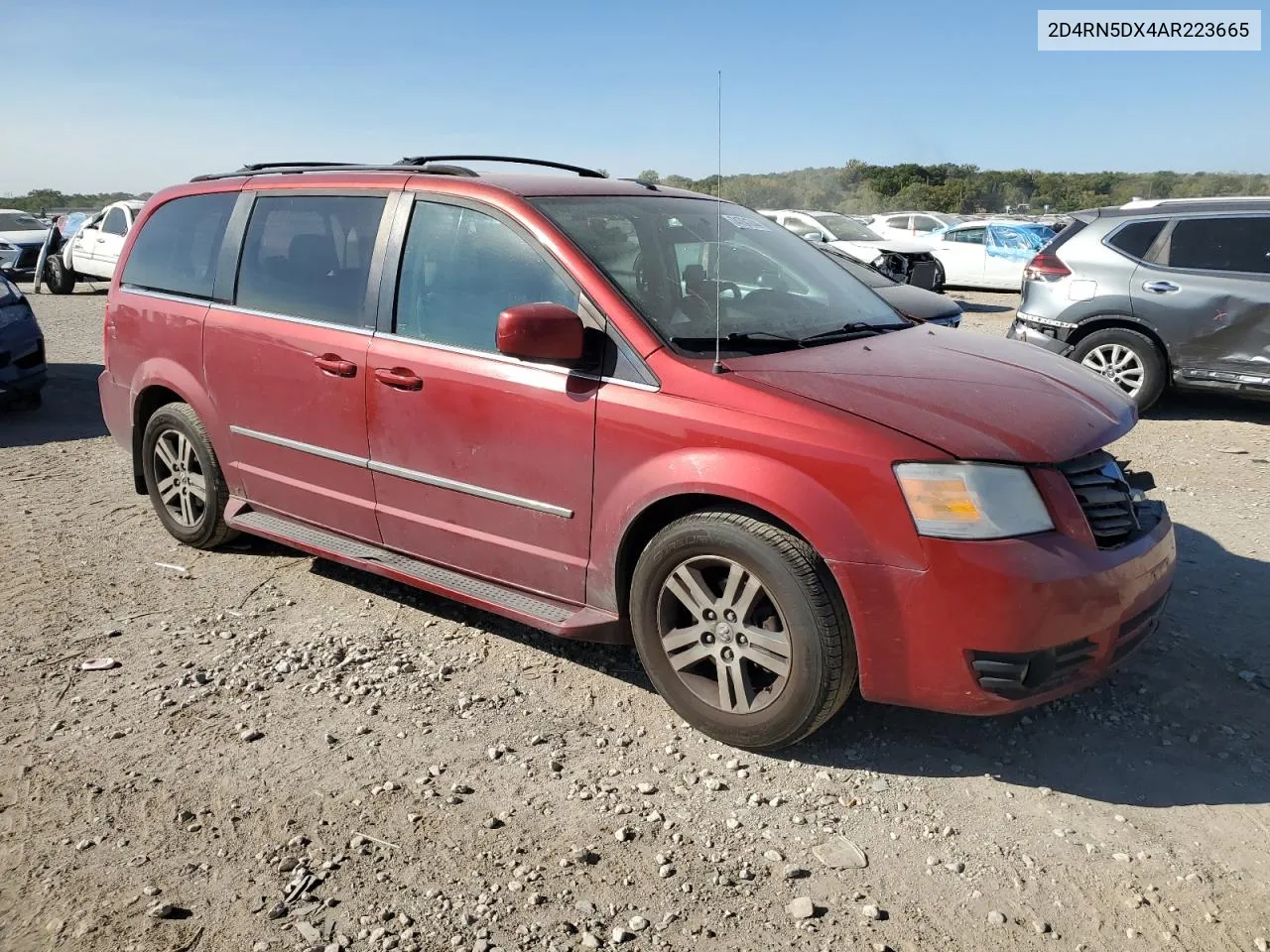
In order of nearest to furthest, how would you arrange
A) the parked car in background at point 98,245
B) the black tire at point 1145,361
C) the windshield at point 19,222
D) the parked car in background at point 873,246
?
the black tire at point 1145,361 < the parked car in background at point 873,246 < the parked car in background at point 98,245 < the windshield at point 19,222

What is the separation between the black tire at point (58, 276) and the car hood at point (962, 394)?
18797mm

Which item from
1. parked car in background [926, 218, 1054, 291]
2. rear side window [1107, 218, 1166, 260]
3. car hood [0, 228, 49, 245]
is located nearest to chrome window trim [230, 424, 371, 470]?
rear side window [1107, 218, 1166, 260]

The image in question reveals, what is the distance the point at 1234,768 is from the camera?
10.7 ft

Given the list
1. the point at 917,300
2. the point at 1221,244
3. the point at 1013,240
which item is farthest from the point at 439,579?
the point at 1013,240

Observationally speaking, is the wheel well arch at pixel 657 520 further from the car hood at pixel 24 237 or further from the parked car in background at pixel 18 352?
the car hood at pixel 24 237

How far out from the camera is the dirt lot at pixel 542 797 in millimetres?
2598

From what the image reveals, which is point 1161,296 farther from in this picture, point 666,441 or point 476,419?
point 476,419

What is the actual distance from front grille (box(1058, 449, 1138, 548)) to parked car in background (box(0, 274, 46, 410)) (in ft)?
26.9

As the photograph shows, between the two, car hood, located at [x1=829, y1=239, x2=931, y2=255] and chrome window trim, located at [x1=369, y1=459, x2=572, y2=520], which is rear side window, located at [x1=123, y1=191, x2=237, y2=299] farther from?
car hood, located at [x1=829, y1=239, x2=931, y2=255]

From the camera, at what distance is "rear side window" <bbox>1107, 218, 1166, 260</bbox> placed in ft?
26.8

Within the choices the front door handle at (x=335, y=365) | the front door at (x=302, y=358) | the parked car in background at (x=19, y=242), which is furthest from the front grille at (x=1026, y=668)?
the parked car in background at (x=19, y=242)

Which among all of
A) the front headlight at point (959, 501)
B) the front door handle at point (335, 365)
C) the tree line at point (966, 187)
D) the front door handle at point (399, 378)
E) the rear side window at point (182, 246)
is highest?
the tree line at point (966, 187)

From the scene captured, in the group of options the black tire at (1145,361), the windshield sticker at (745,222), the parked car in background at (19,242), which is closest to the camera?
the windshield sticker at (745,222)

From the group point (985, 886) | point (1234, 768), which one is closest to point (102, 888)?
point (985, 886)
